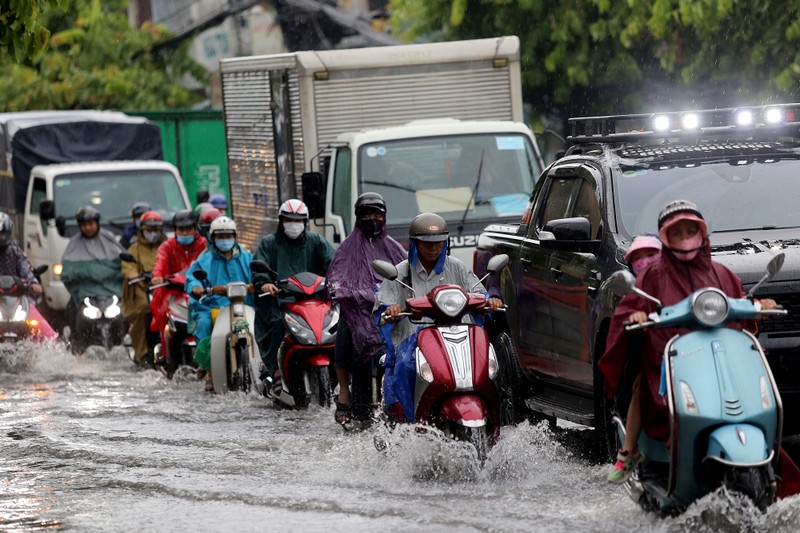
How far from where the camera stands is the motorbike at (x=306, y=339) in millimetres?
12633

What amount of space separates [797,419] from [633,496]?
143 cm

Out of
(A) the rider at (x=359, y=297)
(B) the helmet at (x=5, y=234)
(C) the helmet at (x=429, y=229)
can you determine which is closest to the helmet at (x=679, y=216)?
(C) the helmet at (x=429, y=229)

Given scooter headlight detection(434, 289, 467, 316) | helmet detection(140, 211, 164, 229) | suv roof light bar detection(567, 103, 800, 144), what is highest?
suv roof light bar detection(567, 103, 800, 144)

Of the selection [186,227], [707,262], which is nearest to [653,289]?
[707,262]

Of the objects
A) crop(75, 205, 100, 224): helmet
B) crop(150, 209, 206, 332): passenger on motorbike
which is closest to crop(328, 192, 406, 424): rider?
crop(150, 209, 206, 332): passenger on motorbike

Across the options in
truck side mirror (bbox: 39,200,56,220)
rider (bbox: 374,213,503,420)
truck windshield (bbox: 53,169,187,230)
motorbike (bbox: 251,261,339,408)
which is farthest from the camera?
truck windshield (bbox: 53,169,187,230)

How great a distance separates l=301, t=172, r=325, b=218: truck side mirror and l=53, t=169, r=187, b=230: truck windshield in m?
5.66

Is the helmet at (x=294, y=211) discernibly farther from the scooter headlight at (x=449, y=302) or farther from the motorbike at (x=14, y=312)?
Answer: the motorbike at (x=14, y=312)

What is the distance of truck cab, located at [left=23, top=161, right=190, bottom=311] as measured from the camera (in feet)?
69.3

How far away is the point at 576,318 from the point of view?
9.71m

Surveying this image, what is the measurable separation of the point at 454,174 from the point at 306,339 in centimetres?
370

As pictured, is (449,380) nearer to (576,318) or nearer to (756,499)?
(576,318)

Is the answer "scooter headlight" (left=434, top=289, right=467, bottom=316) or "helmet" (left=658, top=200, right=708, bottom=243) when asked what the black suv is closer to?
→ "scooter headlight" (left=434, top=289, right=467, bottom=316)

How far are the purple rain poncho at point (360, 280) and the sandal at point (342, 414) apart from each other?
0.38 m
